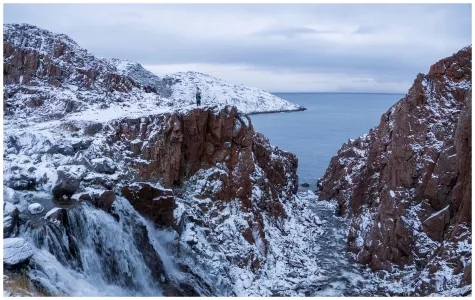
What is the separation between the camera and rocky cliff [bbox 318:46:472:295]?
24.6 metres

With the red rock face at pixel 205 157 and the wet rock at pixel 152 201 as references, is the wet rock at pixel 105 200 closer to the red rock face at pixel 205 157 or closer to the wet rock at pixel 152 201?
the wet rock at pixel 152 201

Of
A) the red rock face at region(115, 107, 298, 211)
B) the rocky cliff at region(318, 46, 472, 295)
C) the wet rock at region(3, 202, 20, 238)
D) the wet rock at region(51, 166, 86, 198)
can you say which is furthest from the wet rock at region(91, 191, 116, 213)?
the rocky cliff at region(318, 46, 472, 295)

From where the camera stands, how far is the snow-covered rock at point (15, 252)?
1405cm

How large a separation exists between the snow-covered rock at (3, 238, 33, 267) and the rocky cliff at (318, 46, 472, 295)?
2100 centimetres

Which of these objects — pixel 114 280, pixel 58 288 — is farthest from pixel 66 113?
pixel 58 288

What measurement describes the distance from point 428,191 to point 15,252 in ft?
83.9

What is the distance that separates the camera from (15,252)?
14281 mm

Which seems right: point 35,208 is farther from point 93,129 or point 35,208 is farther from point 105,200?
point 93,129

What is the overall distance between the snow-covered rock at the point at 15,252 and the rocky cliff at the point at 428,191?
21.0 metres

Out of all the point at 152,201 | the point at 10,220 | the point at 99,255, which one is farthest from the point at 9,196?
the point at 152,201

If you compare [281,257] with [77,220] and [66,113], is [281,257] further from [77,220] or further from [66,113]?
[66,113]

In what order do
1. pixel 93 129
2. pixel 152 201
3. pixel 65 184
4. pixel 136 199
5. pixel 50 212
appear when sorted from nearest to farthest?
pixel 50 212, pixel 65 184, pixel 136 199, pixel 152 201, pixel 93 129

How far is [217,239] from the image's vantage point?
28.7 m

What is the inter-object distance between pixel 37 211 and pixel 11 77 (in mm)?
26714
